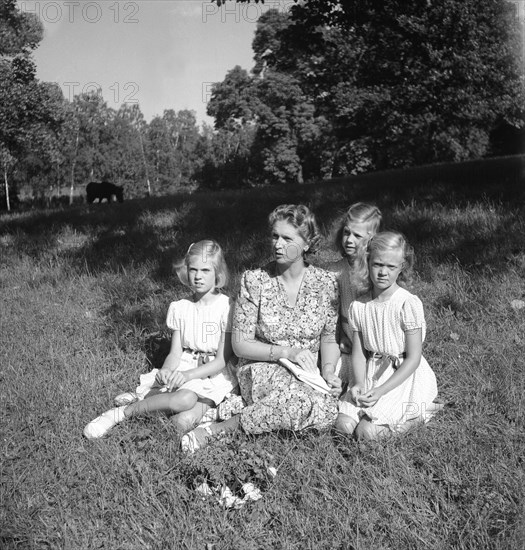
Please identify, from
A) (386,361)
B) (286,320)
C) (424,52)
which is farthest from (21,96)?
(386,361)

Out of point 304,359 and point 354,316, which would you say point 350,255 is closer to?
point 354,316

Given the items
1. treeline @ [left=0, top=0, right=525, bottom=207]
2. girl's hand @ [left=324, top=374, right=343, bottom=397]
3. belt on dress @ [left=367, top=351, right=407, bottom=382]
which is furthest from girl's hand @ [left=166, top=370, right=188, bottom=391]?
treeline @ [left=0, top=0, right=525, bottom=207]

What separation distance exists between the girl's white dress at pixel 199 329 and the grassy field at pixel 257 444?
0.47m

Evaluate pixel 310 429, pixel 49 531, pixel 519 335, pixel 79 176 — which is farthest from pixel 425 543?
pixel 79 176

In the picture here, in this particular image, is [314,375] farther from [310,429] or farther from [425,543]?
[425,543]

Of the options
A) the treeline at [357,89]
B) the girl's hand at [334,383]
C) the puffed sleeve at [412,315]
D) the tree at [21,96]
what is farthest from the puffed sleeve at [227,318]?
the tree at [21,96]

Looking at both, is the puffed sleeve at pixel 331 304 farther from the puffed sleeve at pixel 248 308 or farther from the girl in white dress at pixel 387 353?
the puffed sleeve at pixel 248 308

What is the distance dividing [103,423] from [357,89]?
13463 mm

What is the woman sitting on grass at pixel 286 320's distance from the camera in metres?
3.81

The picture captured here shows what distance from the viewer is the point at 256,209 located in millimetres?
9852

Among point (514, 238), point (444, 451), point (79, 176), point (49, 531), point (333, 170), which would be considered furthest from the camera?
point (79, 176)

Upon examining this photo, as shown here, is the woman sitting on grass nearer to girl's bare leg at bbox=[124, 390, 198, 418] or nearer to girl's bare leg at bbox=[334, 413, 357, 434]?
girl's bare leg at bbox=[334, 413, 357, 434]

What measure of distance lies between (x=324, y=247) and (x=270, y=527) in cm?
432

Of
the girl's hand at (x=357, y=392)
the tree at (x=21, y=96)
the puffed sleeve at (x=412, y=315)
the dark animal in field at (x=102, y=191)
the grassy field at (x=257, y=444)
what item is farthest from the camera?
the dark animal in field at (x=102, y=191)
